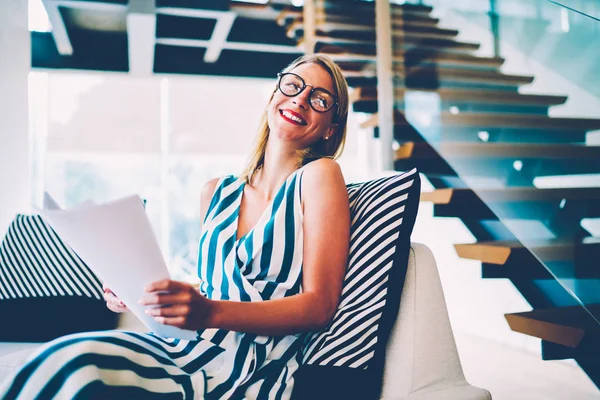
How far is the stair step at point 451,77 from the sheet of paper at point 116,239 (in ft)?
7.10

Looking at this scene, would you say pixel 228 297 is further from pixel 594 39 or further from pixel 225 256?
pixel 594 39

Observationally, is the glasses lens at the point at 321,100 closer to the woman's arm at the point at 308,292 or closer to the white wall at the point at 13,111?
the woman's arm at the point at 308,292

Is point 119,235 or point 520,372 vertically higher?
point 119,235

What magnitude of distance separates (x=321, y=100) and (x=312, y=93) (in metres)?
0.03

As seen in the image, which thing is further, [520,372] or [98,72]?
[98,72]

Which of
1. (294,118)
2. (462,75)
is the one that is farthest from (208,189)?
(462,75)

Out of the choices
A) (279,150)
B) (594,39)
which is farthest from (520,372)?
(279,150)

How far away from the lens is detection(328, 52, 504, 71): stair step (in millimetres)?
2742

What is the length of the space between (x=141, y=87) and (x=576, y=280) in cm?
670

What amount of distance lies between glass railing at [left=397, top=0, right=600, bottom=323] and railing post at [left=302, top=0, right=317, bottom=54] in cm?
112

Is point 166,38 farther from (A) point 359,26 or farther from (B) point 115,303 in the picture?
(B) point 115,303

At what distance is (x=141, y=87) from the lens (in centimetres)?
747

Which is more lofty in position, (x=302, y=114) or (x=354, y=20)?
(x=354, y=20)

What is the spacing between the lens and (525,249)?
212 centimetres
